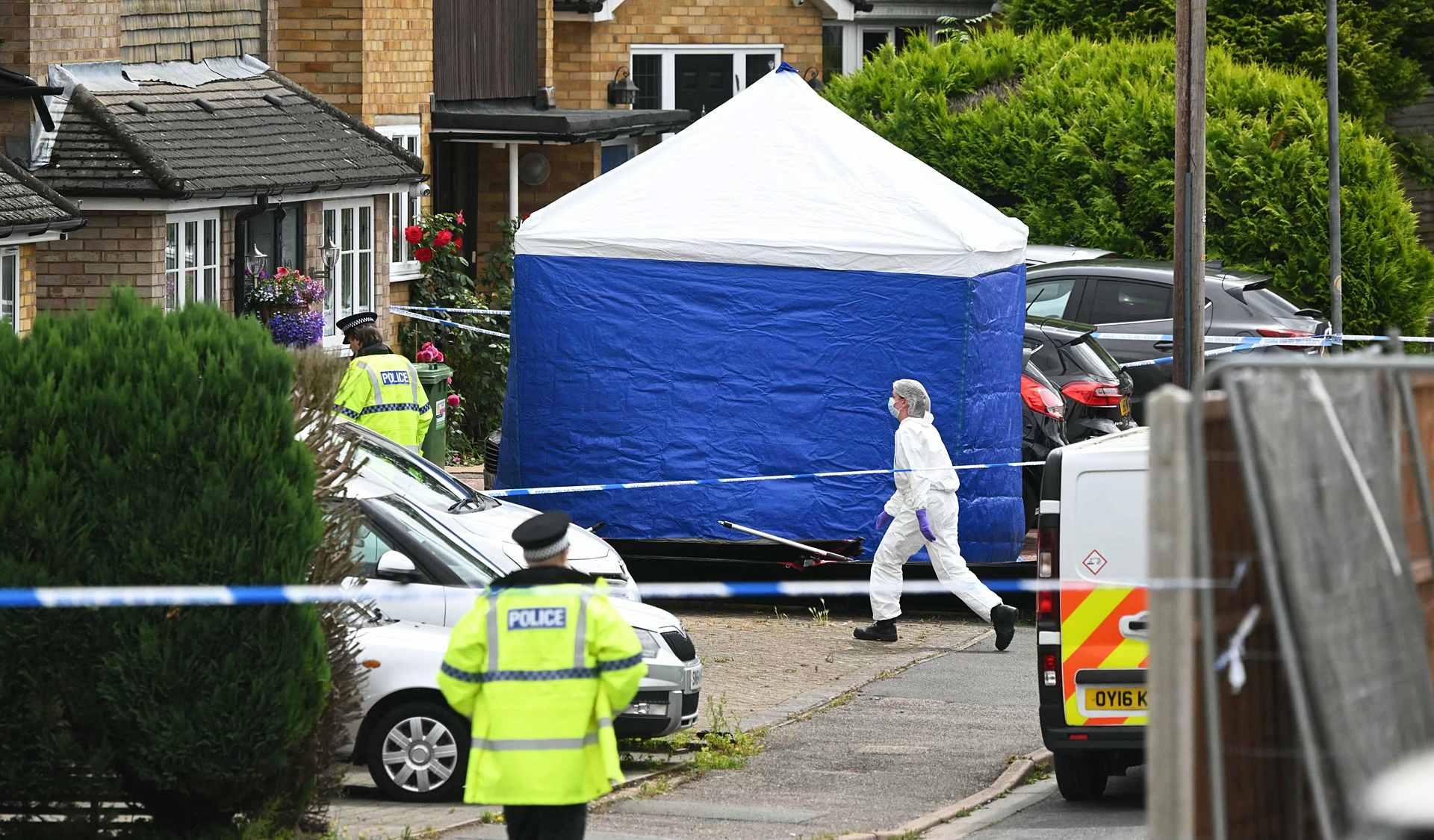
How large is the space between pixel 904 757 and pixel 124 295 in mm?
4672

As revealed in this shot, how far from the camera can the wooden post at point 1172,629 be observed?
14.8ft

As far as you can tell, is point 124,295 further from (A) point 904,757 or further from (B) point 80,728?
(A) point 904,757

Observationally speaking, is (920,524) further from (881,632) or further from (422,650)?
(422,650)

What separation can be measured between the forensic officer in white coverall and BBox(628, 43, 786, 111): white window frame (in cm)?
1945

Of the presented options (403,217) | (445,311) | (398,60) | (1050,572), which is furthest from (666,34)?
(1050,572)

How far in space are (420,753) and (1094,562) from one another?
3.07m

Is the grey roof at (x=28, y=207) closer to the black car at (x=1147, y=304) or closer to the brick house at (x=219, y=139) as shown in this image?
the brick house at (x=219, y=139)

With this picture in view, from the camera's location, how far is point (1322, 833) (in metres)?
4.31

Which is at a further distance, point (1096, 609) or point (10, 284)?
point (10, 284)

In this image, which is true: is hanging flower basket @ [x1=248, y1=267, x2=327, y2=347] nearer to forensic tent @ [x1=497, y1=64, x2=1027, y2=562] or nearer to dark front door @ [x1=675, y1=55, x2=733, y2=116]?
forensic tent @ [x1=497, y1=64, x2=1027, y2=562]

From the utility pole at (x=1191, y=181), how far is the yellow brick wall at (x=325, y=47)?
8663mm

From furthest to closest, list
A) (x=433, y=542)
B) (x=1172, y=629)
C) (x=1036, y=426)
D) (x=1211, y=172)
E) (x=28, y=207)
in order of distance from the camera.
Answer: (x=1211, y=172)
(x=1036, y=426)
(x=28, y=207)
(x=433, y=542)
(x=1172, y=629)

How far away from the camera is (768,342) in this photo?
14.0m

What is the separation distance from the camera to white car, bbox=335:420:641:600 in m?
10.3
